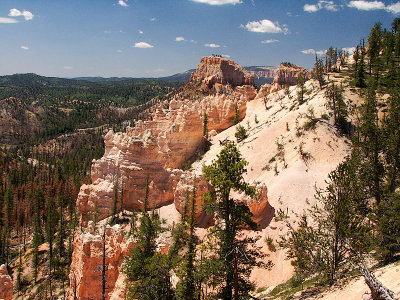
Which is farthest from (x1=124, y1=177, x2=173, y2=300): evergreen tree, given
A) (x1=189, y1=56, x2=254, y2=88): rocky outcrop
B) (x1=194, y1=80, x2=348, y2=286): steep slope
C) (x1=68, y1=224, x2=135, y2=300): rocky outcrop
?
(x1=189, y1=56, x2=254, y2=88): rocky outcrop

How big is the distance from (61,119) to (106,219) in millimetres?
163786

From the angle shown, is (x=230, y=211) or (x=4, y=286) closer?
(x=230, y=211)

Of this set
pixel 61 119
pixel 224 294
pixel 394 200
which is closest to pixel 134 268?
pixel 224 294

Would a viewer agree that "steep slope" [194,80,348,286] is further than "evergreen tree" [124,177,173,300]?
Yes

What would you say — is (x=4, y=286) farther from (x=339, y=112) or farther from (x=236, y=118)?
(x=236, y=118)

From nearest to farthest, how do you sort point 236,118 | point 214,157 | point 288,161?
point 288,161 < point 214,157 < point 236,118

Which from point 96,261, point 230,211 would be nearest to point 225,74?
point 96,261

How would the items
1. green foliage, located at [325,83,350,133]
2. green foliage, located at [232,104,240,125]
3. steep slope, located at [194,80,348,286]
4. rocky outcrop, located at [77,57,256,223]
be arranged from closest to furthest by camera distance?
1. steep slope, located at [194,80,348,286]
2. green foliage, located at [325,83,350,133]
3. rocky outcrop, located at [77,57,256,223]
4. green foliage, located at [232,104,240,125]

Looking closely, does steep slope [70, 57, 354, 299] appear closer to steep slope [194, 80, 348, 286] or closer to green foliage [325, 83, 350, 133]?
steep slope [194, 80, 348, 286]

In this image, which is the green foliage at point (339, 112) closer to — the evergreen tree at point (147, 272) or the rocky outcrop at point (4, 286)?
the evergreen tree at point (147, 272)

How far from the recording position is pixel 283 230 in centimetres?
2416

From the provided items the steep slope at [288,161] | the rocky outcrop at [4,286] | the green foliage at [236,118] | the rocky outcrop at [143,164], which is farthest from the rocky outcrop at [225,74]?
the rocky outcrop at [4,286]

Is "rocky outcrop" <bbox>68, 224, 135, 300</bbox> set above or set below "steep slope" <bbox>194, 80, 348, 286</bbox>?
below

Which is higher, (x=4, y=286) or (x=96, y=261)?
(x=96, y=261)
